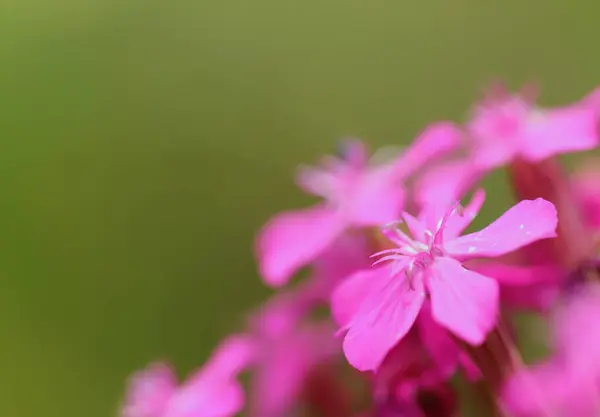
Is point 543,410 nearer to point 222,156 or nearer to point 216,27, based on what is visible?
point 222,156

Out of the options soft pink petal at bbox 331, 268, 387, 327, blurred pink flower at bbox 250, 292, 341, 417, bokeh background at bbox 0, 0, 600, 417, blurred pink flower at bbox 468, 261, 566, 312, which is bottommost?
blurred pink flower at bbox 468, 261, 566, 312

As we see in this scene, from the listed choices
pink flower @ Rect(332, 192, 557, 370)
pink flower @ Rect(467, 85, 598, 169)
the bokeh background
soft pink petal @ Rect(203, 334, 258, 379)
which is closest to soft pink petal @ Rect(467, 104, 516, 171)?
pink flower @ Rect(467, 85, 598, 169)

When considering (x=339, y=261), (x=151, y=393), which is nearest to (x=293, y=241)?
(x=339, y=261)

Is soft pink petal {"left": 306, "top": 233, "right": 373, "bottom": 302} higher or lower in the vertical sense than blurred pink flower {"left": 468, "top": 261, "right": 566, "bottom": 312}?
higher

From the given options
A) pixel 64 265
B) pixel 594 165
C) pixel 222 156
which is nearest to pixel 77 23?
pixel 222 156

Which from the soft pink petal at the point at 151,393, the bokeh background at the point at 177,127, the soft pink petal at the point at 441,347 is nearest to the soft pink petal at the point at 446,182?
the soft pink petal at the point at 441,347

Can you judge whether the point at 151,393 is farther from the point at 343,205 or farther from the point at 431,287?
the point at 431,287

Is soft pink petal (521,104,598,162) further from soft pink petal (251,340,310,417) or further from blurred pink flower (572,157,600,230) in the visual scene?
soft pink petal (251,340,310,417)
